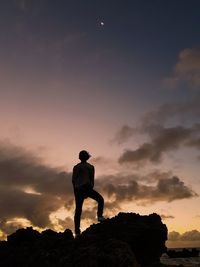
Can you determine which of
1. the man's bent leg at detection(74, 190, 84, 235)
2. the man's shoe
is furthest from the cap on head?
the man's shoe

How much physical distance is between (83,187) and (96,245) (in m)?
4.24

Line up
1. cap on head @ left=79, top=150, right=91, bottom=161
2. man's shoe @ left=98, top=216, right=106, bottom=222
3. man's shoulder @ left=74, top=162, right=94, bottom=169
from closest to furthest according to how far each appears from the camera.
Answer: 1. man's shoe @ left=98, top=216, right=106, bottom=222
2. man's shoulder @ left=74, top=162, right=94, bottom=169
3. cap on head @ left=79, top=150, right=91, bottom=161

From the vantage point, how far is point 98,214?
15.3 m

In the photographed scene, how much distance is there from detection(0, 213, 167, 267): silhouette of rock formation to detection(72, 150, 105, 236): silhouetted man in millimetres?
787

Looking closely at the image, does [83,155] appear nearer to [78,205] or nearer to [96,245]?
[78,205]

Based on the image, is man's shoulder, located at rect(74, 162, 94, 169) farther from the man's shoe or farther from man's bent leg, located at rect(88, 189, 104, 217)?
the man's shoe

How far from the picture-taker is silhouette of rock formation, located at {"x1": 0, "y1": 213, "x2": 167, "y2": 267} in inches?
405

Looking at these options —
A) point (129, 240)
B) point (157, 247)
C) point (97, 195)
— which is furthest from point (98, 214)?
point (157, 247)

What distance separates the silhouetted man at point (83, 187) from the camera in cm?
1532

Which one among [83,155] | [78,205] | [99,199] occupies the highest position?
[83,155]

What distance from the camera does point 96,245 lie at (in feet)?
37.1

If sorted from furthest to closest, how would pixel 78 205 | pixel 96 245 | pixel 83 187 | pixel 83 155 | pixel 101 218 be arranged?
pixel 83 155 < pixel 78 205 < pixel 83 187 < pixel 101 218 < pixel 96 245

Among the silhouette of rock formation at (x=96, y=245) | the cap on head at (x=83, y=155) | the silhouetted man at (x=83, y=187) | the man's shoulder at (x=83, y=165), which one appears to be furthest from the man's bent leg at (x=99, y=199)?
the cap on head at (x=83, y=155)

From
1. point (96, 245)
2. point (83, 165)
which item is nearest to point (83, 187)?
point (83, 165)
